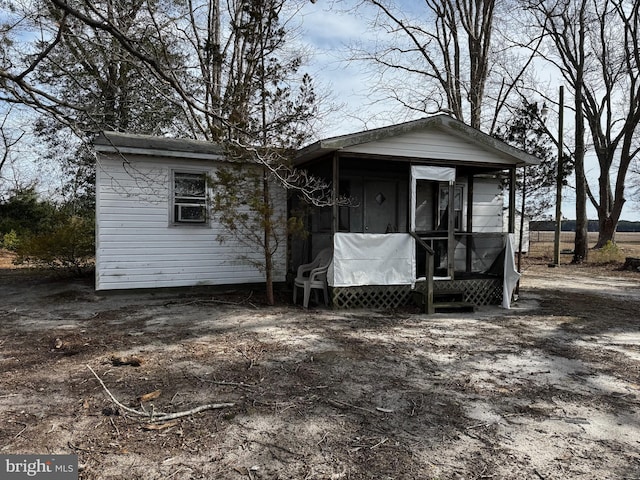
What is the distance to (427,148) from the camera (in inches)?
312

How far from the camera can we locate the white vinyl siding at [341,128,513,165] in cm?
758

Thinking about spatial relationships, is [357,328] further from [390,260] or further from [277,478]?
[277,478]

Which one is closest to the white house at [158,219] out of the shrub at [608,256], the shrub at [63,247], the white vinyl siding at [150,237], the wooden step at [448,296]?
the white vinyl siding at [150,237]

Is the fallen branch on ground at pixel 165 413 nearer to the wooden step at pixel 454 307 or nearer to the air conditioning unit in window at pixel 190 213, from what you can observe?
the wooden step at pixel 454 307

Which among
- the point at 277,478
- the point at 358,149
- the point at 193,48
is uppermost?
the point at 193,48

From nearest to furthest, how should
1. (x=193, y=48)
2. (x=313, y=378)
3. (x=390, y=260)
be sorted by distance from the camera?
(x=313, y=378)
(x=390, y=260)
(x=193, y=48)

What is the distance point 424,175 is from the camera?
793cm

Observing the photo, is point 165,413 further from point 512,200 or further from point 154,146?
point 512,200

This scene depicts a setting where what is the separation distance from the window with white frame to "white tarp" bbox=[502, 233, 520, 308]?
238 inches

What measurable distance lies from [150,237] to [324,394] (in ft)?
20.1

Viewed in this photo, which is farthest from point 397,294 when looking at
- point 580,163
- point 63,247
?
point 580,163

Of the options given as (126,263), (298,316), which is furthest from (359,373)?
(126,263)

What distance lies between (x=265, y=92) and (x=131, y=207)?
3475 mm

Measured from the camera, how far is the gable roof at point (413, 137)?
283 inches
